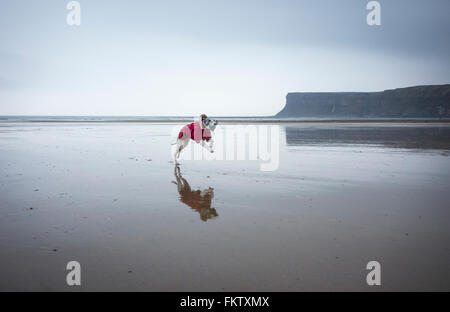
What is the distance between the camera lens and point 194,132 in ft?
32.6

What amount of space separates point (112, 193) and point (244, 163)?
188 inches

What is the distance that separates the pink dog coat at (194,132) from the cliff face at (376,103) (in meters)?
95.8

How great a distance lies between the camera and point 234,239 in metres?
3.31

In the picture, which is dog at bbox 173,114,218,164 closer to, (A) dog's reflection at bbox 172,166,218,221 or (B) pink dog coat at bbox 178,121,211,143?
(B) pink dog coat at bbox 178,121,211,143

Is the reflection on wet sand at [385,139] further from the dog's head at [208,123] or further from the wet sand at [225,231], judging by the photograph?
the wet sand at [225,231]

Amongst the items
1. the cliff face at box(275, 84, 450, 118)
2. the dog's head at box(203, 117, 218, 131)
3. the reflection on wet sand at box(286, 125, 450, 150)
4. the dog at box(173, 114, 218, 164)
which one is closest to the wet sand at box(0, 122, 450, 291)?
the dog at box(173, 114, 218, 164)

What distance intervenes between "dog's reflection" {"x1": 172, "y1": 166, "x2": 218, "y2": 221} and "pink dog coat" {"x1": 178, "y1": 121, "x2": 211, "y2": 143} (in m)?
3.57

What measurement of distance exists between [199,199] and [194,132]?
17.0ft

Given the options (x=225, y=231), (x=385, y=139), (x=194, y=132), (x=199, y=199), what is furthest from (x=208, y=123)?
(x=385, y=139)

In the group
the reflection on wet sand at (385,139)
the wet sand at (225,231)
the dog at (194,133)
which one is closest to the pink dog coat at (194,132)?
the dog at (194,133)

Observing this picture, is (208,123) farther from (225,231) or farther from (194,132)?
(225,231)

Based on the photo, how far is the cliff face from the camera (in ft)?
300

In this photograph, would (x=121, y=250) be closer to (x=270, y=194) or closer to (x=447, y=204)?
(x=270, y=194)
